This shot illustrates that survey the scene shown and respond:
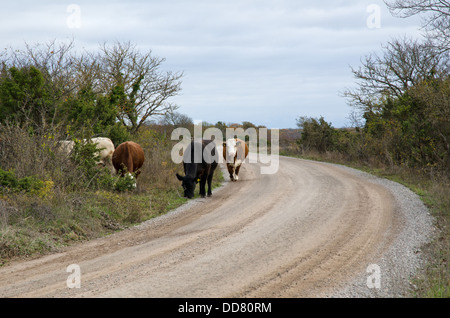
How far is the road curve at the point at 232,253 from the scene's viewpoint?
6242mm

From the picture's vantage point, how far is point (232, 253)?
8.08m

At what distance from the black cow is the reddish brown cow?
192 centimetres

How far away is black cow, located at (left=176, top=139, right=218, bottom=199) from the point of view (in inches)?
591

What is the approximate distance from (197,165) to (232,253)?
7426 millimetres

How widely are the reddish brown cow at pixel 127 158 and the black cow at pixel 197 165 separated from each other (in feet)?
6.31

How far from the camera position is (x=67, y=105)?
570 inches

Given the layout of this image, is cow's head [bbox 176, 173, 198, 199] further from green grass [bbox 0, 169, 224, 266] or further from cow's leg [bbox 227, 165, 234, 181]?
cow's leg [bbox 227, 165, 234, 181]

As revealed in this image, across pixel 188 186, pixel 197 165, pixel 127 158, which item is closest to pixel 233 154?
pixel 197 165

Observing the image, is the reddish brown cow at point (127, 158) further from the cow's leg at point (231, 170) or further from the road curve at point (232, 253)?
the cow's leg at point (231, 170)

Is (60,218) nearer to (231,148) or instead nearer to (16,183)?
(16,183)

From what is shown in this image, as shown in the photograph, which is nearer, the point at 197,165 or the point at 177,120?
the point at 197,165

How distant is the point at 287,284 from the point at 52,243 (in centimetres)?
497

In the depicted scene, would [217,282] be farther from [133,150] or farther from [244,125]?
[244,125]
